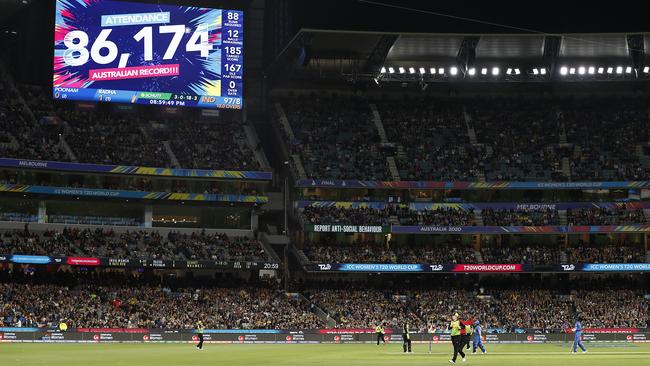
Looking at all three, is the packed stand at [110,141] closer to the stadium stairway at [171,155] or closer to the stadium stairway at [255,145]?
the stadium stairway at [171,155]

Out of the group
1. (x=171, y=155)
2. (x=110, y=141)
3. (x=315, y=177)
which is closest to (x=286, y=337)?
(x=315, y=177)

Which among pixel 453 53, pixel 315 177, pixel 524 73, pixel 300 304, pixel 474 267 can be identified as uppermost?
pixel 453 53

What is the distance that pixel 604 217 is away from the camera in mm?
88250

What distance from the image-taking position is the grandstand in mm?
80500

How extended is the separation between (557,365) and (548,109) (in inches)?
2447

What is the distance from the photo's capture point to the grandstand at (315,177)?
80500 millimetres

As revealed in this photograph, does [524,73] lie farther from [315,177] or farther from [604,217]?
[315,177]

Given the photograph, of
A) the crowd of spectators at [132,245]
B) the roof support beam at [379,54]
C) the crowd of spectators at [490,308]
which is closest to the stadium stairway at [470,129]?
the roof support beam at [379,54]

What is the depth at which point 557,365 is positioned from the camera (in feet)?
131

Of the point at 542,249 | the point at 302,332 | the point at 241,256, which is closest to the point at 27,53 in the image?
the point at 241,256

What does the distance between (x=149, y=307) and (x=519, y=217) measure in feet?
118

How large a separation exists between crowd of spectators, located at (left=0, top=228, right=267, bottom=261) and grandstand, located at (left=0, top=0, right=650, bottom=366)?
205 mm

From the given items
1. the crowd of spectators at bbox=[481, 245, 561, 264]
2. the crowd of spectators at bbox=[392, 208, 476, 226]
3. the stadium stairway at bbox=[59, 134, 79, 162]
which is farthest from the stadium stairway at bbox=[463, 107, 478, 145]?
the stadium stairway at bbox=[59, 134, 79, 162]

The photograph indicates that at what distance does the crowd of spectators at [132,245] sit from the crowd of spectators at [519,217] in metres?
21.6
